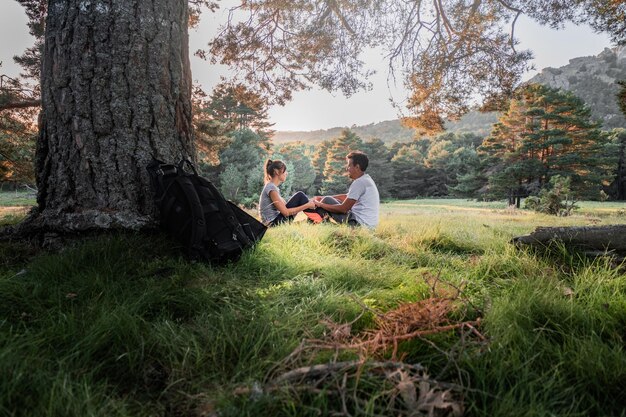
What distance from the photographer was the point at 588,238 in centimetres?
218

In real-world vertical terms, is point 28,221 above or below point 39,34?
below

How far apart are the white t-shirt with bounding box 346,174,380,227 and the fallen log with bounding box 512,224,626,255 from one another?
2703mm

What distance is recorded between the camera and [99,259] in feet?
6.42

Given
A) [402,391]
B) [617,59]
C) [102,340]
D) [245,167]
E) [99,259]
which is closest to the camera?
[402,391]

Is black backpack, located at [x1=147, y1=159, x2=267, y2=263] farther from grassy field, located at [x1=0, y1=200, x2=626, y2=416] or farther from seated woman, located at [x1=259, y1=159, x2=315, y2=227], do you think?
seated woman, located at [x1=259, y1=159, x2=315, y2=227]

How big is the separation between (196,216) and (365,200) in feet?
10.7

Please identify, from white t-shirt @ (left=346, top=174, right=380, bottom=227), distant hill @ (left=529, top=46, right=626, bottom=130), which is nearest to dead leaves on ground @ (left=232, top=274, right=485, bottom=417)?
white t-shirt @ (left=346, top=174, right=380, bottom=227)

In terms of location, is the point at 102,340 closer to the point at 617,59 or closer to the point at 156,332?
the point at 156,332

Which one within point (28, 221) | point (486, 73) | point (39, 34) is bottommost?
point (28, 221)

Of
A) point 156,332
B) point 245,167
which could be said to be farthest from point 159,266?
point 245,167

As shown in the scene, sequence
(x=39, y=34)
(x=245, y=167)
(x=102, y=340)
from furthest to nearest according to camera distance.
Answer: (x=245, y=167) → (x=39, y=34) → (x=102, y=340)

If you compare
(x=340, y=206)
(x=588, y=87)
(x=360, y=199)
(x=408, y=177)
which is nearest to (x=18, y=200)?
(x=340, y=206)

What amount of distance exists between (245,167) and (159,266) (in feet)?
99.2

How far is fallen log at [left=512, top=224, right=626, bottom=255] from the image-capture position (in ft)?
6.85
